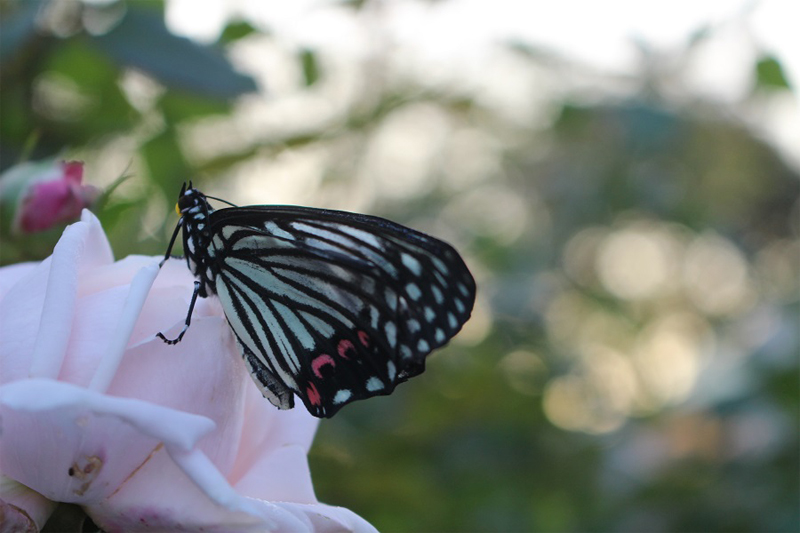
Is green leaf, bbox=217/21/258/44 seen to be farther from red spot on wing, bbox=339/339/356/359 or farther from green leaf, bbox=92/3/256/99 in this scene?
red spot on wing, bbox=339/339/356/359

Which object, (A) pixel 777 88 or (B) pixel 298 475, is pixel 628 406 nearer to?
(A) pixel 777 88

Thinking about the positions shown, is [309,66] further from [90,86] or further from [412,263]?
[412,263]

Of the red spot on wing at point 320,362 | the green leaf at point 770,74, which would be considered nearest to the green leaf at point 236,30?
the red spot on wing at point 320,362

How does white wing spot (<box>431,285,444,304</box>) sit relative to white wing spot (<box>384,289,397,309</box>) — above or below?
above

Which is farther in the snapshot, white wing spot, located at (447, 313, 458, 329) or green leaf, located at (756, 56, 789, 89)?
green leaf, located at (756, 56, 789, 89)

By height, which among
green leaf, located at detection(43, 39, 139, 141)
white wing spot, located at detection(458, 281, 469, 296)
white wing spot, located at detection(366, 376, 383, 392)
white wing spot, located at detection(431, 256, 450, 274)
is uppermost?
green leaf, located at detection(43, 39, 139, 141)

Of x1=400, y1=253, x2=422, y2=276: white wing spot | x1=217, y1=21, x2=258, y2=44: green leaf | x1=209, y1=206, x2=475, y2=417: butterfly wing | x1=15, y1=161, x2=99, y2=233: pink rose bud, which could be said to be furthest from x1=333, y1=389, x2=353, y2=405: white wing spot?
x1=217, y1=21, x2=258, y2=44: green leaf

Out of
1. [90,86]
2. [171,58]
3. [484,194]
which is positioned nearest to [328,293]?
[171,58]
